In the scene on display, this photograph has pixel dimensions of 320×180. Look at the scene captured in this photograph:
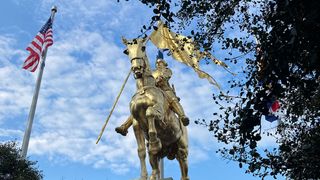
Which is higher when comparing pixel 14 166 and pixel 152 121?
pixel 14 166

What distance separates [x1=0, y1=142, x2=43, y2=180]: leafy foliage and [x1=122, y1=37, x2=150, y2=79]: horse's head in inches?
320

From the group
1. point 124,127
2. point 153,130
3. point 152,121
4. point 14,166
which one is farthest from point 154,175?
point 14,166

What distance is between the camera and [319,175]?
7117mm

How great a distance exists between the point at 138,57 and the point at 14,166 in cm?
853

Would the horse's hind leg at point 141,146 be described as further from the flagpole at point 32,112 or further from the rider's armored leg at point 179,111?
the flagpole at point 32,112

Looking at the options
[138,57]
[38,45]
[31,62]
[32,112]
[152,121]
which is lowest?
[152,121]

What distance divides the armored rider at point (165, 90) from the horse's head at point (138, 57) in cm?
85

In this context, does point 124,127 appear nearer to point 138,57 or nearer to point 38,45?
point 138,57

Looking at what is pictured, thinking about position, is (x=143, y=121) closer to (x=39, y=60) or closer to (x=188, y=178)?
(x=188, y=178)

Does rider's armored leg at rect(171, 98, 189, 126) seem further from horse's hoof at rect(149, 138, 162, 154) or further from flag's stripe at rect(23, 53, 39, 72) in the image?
flag's stripe at rect(23, 53, 39, 72)

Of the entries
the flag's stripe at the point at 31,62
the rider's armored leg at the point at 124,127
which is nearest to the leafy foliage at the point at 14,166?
the flag's stripe at the point at 31,62

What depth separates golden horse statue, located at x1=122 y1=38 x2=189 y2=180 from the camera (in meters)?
9.02

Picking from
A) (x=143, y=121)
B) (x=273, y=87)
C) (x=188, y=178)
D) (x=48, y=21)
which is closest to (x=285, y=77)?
(x=273, y=87)

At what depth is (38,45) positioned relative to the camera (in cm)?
1791
